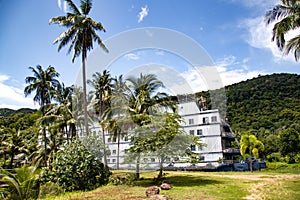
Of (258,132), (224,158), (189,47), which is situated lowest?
(224,158)

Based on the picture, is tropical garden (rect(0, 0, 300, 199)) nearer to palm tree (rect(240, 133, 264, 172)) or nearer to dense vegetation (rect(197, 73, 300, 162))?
palm tree (rect(240, 133, 264, 172))

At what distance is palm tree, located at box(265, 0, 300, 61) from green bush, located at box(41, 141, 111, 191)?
1349 cm

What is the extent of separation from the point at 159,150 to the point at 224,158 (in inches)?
726

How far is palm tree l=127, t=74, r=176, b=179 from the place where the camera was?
20031mm

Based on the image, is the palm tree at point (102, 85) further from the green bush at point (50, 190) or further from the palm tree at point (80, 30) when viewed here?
the green bush at point (50, 190)

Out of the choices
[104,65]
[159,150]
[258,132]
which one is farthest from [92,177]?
[258,132]

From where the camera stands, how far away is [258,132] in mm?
46656

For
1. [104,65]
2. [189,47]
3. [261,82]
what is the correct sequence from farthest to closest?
[261,82], [104,65], [189,47]

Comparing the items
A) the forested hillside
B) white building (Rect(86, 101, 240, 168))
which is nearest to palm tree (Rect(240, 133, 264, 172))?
white building (Rect(86, 101, 240, 168))

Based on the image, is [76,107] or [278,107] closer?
[76,107]

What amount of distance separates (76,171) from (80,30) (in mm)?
10521

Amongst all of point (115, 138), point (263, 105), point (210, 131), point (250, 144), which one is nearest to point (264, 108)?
point (263, 105)

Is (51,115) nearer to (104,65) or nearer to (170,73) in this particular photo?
(104,65)

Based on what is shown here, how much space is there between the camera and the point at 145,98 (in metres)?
20.4
